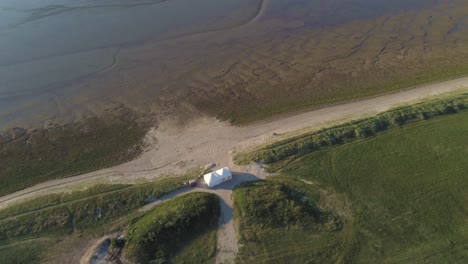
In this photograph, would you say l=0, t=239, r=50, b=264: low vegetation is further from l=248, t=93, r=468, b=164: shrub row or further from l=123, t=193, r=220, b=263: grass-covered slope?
l=248, t=93, r=468, b=164: shrub row

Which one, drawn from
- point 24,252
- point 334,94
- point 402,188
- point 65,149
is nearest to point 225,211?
point 24,252

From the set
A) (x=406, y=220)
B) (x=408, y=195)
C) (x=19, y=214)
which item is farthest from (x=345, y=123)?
(x=19, y=214)

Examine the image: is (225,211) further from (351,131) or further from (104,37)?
(104,37)

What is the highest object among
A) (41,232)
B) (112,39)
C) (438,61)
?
(112,39)

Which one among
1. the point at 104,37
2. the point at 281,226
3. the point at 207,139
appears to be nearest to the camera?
the point at 281,226

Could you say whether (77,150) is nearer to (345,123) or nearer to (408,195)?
(345,123)

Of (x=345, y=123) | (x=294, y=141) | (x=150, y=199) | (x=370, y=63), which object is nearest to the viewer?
(x=150, y=199)
